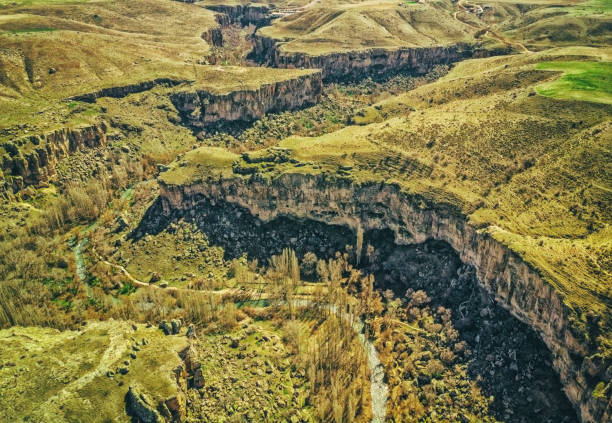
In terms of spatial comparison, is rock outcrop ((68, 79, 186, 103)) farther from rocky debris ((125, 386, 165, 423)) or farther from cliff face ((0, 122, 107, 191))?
rocky debris ((125, 386, 165, 423))

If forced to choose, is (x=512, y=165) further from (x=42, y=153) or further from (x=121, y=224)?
(x=42, y=153)

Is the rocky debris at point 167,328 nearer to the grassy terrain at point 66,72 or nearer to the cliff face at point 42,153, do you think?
the cliff face at point 42,153

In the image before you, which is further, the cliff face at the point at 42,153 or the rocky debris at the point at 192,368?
the cliff face at the point at 42,153

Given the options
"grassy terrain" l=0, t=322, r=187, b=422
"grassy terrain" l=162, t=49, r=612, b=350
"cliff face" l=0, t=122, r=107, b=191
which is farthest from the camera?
"cliff face" l=0, t=122, r=107, b=191

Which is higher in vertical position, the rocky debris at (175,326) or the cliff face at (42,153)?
the cliff face at (42,153)

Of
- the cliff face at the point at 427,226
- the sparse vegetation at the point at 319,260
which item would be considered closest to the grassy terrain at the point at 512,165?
the sparse vegetation at the point at 319,260

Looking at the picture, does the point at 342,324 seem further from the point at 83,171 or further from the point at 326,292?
the point at 83,171

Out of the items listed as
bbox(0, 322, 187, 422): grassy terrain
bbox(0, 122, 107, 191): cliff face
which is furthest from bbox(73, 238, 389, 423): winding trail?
bbox(0, 122, 107, 191): cliff face
